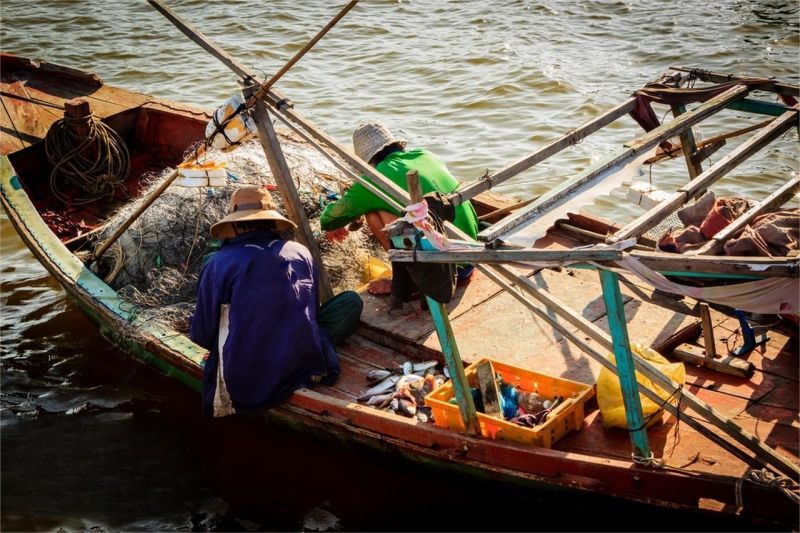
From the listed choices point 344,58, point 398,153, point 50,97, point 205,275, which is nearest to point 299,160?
point 398,153

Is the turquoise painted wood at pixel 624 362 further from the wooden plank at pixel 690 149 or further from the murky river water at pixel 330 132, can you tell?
the wooden plank at pixel 690 149

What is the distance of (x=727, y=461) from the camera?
4273 mm

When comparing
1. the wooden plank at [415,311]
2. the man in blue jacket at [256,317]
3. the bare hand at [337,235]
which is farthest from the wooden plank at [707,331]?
the bare hand at [337,235]

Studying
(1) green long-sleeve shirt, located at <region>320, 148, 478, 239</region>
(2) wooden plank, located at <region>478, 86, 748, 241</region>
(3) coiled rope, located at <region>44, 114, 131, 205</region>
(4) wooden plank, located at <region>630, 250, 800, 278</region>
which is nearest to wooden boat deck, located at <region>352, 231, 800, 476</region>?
(1) green long-sleeve shirt, located at <region>320, 148, 478, 239</region>

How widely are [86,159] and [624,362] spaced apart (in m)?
6.37

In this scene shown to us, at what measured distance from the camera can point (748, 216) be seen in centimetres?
418

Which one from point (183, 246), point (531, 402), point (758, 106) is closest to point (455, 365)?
point (531, 402)

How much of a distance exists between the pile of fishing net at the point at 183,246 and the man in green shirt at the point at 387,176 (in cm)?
69

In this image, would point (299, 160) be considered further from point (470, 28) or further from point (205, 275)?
point (470, 28)

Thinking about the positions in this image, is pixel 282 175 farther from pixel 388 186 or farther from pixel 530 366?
pixel 530 366

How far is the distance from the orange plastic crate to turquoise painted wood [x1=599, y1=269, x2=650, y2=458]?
0.42m

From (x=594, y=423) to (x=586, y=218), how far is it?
2472 mm

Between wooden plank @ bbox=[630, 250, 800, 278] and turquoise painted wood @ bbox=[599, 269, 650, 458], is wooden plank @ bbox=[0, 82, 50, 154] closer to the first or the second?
turquoise painted wood @ bbox=[599, 269, 650, 458]

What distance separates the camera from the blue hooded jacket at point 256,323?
524 cm
